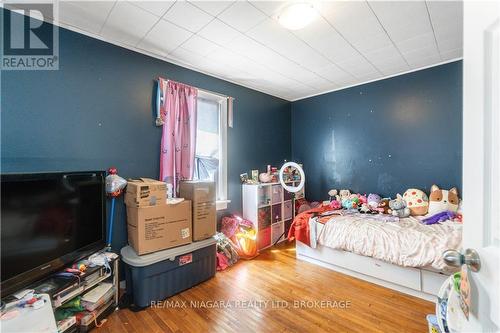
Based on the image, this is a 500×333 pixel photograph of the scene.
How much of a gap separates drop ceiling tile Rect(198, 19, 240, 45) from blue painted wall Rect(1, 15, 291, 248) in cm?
76

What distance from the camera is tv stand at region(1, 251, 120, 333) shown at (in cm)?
126

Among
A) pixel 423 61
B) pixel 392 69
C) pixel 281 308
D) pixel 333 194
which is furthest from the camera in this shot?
pixel 333 194

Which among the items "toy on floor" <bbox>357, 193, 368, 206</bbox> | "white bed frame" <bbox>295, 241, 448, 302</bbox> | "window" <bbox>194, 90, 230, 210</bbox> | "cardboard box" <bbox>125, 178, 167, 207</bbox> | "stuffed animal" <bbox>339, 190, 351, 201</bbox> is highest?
"window" <bbox>194, 90, 230, 210</bbox>

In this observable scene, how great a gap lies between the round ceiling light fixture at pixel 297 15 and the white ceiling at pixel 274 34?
0.20 feet

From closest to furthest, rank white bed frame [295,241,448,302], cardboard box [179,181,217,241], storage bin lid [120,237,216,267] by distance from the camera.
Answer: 1. storage bin lid [120,237,216,267]
2. white bed frame [295,241,448,302]
3. cardboard box [179,181,217,241]

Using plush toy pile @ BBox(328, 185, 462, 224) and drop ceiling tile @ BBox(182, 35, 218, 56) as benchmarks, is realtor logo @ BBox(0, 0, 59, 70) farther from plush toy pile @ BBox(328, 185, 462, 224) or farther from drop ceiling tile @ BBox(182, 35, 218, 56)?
plush toy pile @ BBox(328, 185, 462, 224)

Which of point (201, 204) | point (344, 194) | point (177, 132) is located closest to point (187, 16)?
point (177, 132)

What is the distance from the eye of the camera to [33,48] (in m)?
1.86

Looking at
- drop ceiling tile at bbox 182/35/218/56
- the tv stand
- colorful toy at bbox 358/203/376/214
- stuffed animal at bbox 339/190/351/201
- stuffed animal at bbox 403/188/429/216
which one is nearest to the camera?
the tv stand

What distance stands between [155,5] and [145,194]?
1.57m

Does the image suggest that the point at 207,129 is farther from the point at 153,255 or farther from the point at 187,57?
the point at 153,255

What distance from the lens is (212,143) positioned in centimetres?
328

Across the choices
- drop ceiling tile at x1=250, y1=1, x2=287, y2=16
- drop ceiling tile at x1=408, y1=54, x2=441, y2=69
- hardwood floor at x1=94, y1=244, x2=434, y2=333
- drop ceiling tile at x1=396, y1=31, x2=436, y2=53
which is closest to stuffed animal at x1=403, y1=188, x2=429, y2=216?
hardwood floor at x1=94, y1=244, x2=434, y2=333

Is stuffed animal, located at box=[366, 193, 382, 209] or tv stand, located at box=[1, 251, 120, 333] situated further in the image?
stuffed animal, located at box=[366, 193, 382, 209]
